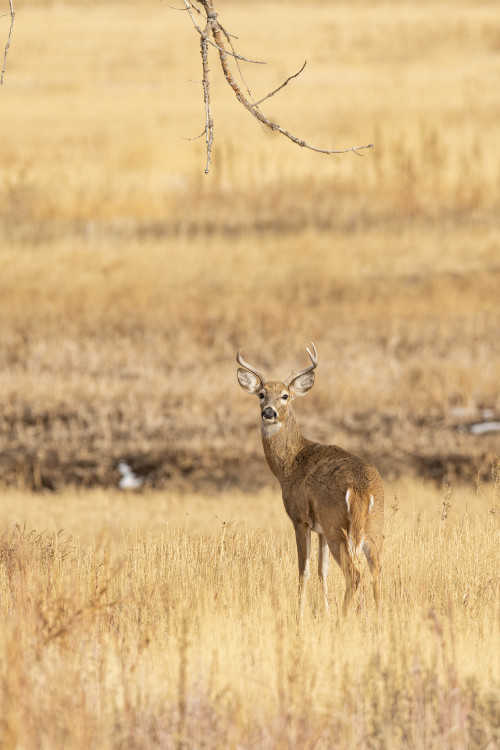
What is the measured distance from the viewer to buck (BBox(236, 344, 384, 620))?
778 cm

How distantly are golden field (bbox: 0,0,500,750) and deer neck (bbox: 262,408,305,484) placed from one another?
655 millimetres

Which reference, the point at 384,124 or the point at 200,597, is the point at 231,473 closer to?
the point at 200,597

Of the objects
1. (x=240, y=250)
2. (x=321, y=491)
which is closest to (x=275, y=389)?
Result: (x=321, y=491)

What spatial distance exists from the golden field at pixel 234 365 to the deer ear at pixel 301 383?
1161 millimetres

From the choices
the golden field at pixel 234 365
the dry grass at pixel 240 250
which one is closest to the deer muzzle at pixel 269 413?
the golden field at pixel 234 365

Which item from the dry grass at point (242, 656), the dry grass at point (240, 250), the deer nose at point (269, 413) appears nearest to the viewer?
the dry grass at point (242, 656)

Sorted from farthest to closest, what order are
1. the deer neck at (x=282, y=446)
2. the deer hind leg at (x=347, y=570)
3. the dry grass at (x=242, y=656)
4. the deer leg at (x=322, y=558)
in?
the deer neck at (x=282, y=446)
the deer leg at (x=322, y=558)
the deer hind leg at (x=347, y=570)
the dry grass at (x=242, y=656)

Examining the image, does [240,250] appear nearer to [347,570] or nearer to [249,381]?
[249,381]

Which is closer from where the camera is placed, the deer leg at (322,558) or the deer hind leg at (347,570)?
the deer hind leg at (347,570)

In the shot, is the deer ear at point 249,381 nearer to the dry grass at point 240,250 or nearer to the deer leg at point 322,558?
the deer leg at point 322,558

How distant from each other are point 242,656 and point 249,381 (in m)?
3.29

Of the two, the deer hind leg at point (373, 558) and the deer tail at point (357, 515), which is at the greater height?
the deer tail at point (357, 515)

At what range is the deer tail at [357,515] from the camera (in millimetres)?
7711

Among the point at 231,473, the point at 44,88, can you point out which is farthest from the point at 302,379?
the point at 44,88
